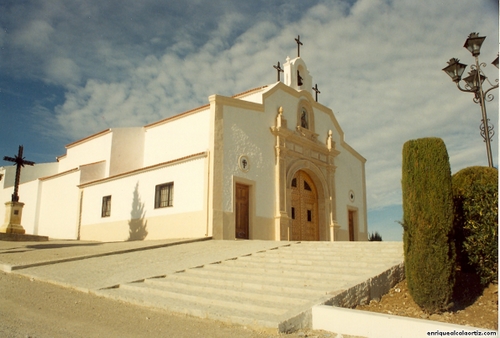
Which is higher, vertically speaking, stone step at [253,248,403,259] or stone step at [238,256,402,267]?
stone step at [253,248,403,259]

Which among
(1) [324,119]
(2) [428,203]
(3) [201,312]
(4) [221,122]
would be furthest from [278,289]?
(1) [324,119]

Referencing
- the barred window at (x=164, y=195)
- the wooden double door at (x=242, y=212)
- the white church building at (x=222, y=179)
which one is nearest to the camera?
the white church building at (x=222, y=179)

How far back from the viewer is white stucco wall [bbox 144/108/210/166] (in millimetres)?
17391

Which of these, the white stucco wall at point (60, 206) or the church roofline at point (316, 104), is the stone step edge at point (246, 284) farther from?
the white stucco wall at point (60, 206)

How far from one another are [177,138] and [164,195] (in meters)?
2.87

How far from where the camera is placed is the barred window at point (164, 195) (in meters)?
16.8

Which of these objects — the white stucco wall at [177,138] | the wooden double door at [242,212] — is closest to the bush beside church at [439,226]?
the wooden double door at [242,212]

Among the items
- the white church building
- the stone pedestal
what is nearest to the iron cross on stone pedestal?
the stone pedestal

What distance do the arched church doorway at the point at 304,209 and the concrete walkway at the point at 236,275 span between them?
6.56 meters

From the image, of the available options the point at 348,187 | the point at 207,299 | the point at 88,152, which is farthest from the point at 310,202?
the point at 207,299

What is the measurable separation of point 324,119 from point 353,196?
171 inches

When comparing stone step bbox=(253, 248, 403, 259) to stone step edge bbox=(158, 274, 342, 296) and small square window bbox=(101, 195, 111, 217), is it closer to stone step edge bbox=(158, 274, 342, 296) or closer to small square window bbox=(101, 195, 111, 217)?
stone step edge bbox=(158, 274, 342, 296)

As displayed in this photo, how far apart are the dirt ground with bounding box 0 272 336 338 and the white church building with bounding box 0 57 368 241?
814 centimetres

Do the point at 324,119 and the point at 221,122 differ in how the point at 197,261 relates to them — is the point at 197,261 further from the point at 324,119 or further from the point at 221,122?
the point at 324,119
